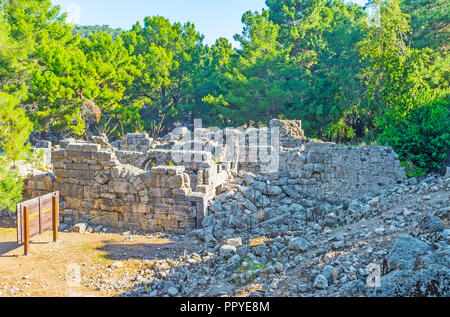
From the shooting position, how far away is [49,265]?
709 centimetres

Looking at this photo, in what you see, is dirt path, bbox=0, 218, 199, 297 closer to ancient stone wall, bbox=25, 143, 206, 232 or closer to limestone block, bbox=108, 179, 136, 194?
ancient stone wall, bbox=25, 143, 206, 232

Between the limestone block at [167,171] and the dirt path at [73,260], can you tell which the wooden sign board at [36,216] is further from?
the limestone block at [167,171]

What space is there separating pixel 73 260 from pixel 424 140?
10.8 metres

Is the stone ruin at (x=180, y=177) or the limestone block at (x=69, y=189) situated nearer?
the stone ruin at (x=180, y=177)

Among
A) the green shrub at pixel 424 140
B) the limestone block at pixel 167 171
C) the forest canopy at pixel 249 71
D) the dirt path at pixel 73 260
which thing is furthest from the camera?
the forest canopy at pixel 249 71

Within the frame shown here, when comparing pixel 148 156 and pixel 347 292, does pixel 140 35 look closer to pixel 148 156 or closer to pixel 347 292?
pixel 148 156

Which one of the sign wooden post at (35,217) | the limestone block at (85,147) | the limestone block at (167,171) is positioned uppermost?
the limestone block at (85,147)

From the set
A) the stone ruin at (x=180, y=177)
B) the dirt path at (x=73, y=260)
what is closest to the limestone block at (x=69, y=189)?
the stone ruin at (x=180, y=177)

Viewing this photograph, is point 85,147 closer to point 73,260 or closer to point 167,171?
point 167,171

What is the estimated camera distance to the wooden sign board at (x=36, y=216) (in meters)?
7.21

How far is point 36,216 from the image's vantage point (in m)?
7.51

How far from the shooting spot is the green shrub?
490 inches
